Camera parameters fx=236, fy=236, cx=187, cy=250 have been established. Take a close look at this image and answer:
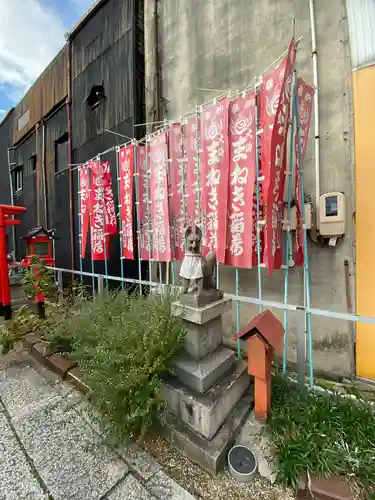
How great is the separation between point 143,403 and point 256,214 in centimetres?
281

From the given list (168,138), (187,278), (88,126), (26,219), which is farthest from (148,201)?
(26,219)

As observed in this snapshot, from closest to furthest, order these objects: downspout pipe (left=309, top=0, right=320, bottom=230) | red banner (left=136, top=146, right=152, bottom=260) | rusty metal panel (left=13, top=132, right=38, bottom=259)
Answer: downspout pipe (left=309, top=0, right=320, bottom=230)
red banner (left=136, top=146, right=152, bottom=260)
rusty metal panel (left=13, top=132, right=38, bottom=259)

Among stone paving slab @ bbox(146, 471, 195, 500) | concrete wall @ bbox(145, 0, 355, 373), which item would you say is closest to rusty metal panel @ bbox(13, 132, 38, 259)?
concrete wall @ bbox(145, 0, 355, 373)

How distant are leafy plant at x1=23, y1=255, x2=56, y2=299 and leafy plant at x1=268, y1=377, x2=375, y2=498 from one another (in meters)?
4.73

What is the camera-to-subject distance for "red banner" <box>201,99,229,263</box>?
3828mm

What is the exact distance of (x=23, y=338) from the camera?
4461mm

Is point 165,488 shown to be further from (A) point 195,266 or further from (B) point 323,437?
(A) point 195,266

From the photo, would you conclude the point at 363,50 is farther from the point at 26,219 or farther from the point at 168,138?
the point at 26,219

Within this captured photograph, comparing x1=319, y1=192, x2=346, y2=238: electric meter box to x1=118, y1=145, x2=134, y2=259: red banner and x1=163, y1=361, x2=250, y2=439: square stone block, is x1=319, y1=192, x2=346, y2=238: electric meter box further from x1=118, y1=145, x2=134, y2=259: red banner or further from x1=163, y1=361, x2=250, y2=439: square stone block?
x1=118, y1=145, x2=134, y2=259: red banner

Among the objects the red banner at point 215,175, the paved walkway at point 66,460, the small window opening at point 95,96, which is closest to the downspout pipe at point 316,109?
the red banner at point 215,175

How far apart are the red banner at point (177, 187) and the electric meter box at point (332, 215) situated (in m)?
2.44

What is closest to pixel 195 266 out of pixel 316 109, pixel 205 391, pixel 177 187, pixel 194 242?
pixel 194 242

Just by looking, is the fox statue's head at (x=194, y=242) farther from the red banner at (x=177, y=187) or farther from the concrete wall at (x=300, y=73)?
the concrete wall at (x=300, y=73)

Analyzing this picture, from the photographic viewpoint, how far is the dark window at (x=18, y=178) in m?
14.2
